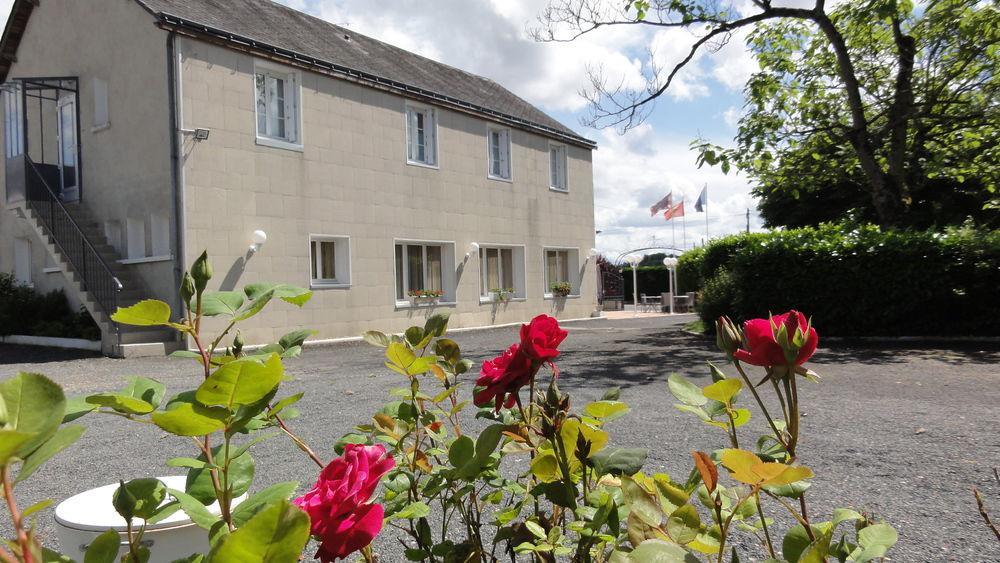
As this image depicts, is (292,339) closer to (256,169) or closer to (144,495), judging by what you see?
(144,495)

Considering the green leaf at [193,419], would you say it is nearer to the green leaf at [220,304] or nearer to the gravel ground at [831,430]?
the green leaf at [220,304]

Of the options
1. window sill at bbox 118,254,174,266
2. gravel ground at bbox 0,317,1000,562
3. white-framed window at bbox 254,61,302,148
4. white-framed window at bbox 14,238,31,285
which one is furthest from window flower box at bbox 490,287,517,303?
white-framed window at bbox 14,238,31,285

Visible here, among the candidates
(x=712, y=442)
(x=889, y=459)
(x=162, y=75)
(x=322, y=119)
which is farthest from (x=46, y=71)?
(x=889, y=459)

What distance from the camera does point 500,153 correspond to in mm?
17922

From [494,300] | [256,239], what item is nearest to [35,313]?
[256,239]

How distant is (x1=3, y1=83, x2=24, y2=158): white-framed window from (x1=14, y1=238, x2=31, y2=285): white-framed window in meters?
3.17

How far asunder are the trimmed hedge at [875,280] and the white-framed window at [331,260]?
779cm

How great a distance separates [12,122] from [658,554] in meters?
17.5

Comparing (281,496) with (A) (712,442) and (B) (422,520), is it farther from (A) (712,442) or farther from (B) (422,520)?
(A) (712,442)

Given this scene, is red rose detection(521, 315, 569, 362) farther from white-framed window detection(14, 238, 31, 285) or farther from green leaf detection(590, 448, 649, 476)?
white-framed window detection(14, 238, 31, 285)

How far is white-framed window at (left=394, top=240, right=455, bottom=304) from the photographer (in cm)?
1518

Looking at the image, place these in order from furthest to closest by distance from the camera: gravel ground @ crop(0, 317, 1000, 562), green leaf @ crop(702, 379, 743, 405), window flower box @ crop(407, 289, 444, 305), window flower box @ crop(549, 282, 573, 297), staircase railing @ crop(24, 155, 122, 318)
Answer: window flower box @ crop(549, 282, 573, 297) < window flower box @ crop(407, 289, 444, 305) < staircase railing @ crop(24, 155, 122, 318) < gravel ground @ crop(0, 317, 1000, 562) < green leaf @ crop(702, 379, 743, 405)

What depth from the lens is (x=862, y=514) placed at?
1.02 meters

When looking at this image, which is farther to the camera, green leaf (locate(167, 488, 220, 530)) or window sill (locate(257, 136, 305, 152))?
window sill (locate(257, 136, 305, 152))
